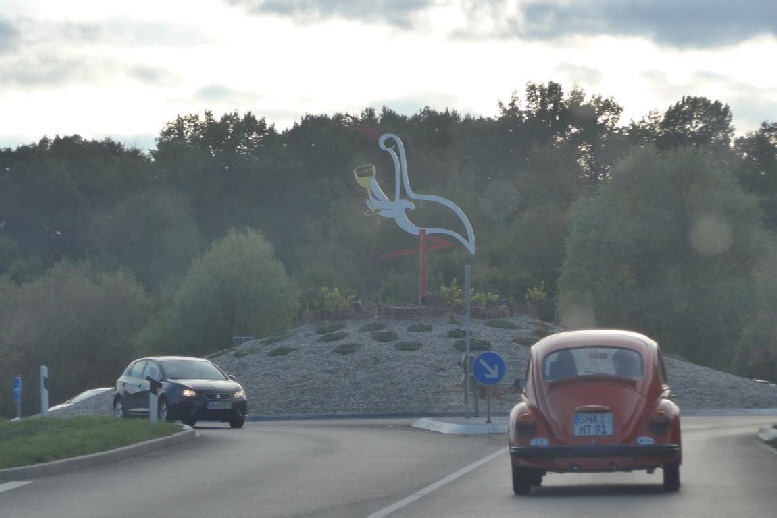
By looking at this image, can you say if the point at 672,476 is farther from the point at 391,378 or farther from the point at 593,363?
the point at 391,378

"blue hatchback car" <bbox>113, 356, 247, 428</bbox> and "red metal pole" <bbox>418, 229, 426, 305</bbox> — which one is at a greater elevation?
"red metal pole" <bbox>418, 229, 426, 305</bbox>

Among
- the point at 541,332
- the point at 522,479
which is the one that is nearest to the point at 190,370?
the point at 522,479

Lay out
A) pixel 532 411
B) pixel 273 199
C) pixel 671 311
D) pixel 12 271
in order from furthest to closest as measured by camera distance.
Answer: pixel 273 199
pixel 12 271
pixel 671 311
pixel 532 411

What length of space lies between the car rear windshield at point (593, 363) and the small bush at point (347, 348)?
3339 centimetres

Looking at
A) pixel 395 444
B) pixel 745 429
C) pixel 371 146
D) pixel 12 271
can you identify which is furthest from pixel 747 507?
pixel 371 146

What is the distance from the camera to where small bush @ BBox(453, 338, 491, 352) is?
46.2 metres

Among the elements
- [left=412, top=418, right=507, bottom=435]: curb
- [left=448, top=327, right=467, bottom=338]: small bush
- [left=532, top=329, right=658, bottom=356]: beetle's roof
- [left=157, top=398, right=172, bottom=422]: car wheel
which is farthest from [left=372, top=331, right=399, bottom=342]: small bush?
[left=532, top=329, right=658, bottom=356]: beetle's roof

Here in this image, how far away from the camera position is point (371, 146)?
354ft

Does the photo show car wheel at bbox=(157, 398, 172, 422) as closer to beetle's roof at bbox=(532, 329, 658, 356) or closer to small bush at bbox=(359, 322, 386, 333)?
beetle's roof at bbox=(532, 329, 658, 356)

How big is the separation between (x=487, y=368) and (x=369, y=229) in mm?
73631

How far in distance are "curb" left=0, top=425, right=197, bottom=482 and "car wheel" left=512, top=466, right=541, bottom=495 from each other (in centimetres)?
647

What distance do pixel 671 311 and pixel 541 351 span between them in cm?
4671

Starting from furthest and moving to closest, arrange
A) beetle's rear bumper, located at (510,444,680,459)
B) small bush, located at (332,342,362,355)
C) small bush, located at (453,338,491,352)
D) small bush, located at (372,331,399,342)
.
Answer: small bush, located at (372,331,399,342) → small bush, located at (332,342,362,355) → small bush, located at (453,338,491,352) → beetle's rear bumper, located at (510,444,680,459)

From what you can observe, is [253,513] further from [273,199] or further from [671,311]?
[273,199]
